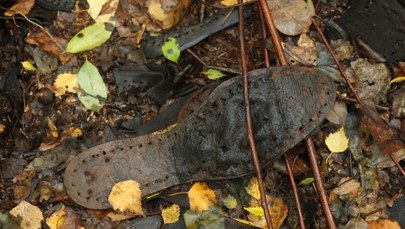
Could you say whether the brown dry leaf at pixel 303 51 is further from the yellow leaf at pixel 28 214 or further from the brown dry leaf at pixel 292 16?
the yellow leaf at pixel 28 214

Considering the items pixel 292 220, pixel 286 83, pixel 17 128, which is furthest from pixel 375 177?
pixel 17 128

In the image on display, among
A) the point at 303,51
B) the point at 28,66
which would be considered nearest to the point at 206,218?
the point at 303,51

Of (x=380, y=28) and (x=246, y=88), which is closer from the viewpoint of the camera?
(x=246, y=88)

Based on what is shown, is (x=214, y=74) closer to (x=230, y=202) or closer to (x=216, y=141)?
(x=216, y=141)

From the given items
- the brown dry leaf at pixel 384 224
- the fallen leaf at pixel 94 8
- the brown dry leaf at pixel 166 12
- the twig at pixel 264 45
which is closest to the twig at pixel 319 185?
the brown dry leaf at pixel 384 224

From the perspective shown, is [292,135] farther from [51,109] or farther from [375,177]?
[51,109]

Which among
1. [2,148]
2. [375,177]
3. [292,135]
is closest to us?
[292,135]


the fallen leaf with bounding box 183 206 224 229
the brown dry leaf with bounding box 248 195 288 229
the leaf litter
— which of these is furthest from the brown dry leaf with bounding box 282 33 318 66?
the fallen leaf with bounding box 183 206 224 229
